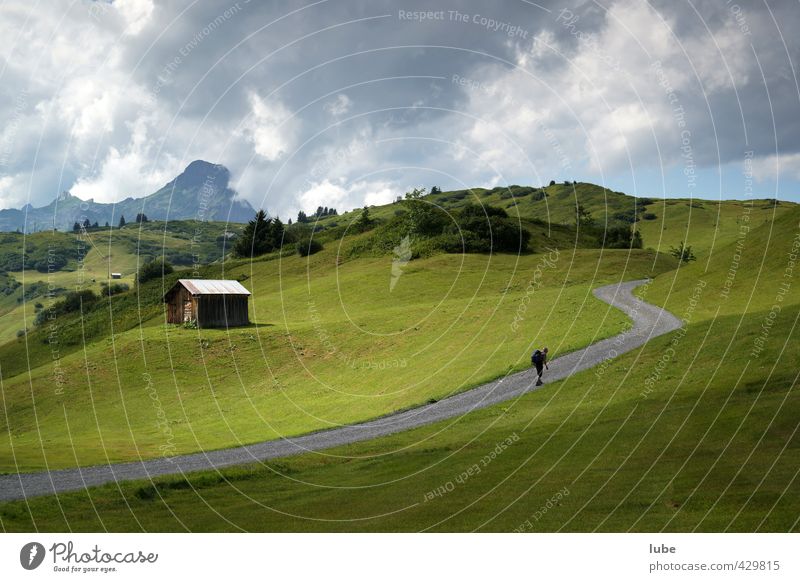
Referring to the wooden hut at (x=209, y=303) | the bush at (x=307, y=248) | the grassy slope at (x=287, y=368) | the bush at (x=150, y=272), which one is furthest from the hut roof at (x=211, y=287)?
the bush at (x=150, y=272)

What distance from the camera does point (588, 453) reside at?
25.3 meters

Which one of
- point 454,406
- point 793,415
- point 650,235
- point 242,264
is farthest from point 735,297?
point 650,235

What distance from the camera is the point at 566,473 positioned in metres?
23.5

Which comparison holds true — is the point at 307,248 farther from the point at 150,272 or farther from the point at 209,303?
the point at 209,303

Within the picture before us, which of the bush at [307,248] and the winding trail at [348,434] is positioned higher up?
the bush at [307,248]

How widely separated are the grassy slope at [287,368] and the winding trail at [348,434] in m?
2.22

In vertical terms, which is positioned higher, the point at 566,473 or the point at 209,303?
the point at 209,303

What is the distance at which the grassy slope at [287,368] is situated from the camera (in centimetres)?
4519
